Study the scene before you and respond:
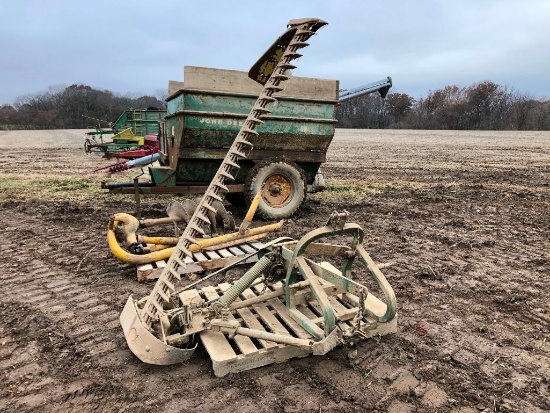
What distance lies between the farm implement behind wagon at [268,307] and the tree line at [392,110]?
162ft

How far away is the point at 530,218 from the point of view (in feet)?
21.7

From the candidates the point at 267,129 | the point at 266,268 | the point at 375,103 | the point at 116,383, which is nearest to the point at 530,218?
the point at 267,129

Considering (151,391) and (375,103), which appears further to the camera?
(375,103)

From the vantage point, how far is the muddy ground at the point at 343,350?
2496mm

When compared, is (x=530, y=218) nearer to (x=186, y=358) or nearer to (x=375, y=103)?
(x=186, y=358)

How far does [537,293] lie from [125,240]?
418 centimetres

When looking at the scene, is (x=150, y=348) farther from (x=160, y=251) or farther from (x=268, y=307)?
(x=160, y=251)

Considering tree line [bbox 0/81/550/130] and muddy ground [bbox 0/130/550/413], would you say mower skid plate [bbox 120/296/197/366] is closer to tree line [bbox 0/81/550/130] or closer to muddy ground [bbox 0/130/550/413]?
muddy ground [bbox 0/130/550/413]

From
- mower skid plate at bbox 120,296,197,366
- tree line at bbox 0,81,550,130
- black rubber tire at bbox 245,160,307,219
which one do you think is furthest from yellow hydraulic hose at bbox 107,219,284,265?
tree line at bbox 0,81,550,130

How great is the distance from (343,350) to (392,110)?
2518 inches

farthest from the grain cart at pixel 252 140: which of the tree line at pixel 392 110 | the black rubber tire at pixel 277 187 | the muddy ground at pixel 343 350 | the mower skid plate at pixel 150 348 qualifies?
the tree line at pixel 392 110

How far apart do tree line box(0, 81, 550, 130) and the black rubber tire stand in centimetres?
4600

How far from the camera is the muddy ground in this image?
8.19 feet

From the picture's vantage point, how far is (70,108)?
59.8 meters
